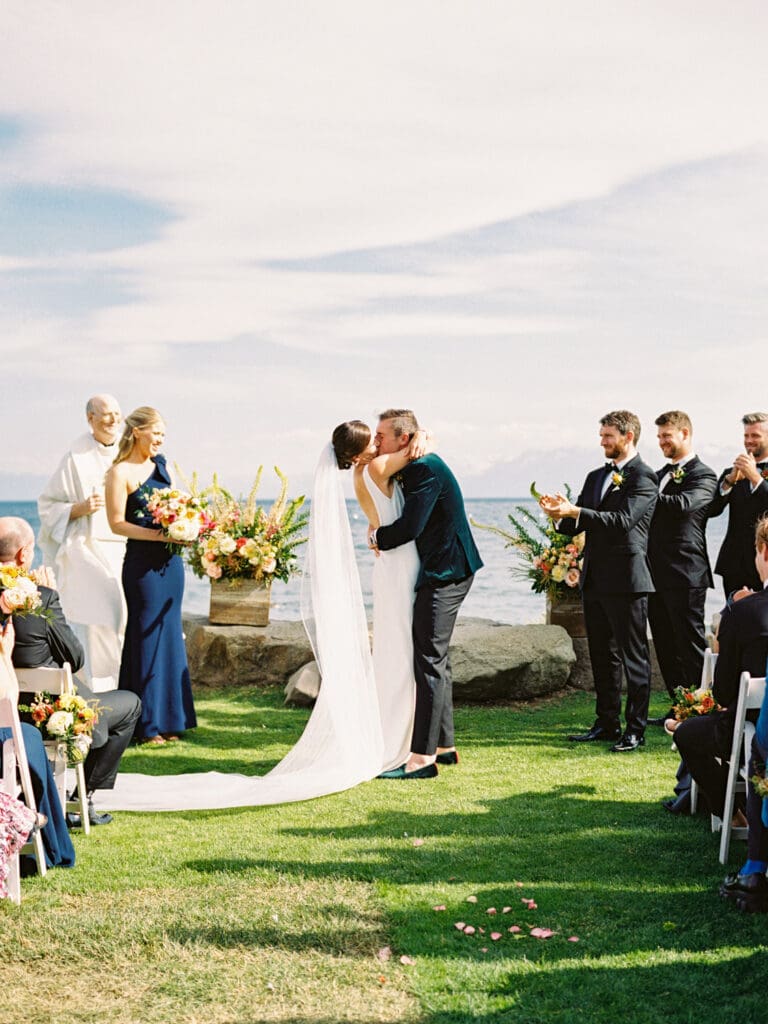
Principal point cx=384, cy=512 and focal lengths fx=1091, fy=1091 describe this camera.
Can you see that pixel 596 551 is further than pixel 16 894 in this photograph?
Yes

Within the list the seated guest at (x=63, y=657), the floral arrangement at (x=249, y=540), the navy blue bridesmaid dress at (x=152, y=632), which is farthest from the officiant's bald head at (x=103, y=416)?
the seated guest at (x=63, y=657)

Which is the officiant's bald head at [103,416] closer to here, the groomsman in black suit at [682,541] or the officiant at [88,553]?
the officiant at [88,553]

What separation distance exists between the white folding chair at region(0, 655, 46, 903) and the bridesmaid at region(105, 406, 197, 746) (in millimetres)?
3029

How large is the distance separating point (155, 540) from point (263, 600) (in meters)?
2.56

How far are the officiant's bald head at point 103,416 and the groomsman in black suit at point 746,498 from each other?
4816 millimetres

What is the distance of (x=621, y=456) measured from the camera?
303 inches

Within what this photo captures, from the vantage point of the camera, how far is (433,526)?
7.23 m

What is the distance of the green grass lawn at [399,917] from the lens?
3801 millimetres

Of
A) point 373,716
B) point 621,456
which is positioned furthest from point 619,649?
point 373,716

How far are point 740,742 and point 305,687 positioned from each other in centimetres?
506

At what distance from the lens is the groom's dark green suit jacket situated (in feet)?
23.3

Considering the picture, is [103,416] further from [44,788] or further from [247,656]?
[44,788]

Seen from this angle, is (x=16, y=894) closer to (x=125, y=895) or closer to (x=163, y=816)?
(x=125, y=895)

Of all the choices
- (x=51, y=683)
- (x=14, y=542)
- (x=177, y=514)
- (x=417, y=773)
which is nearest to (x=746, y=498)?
(x=417, y=773)
